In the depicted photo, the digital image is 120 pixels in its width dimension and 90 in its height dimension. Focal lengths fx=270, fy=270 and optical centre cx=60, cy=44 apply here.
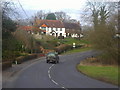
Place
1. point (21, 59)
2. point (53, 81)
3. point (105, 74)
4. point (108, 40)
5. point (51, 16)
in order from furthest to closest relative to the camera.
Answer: point (51, 16), point (21, 59), point (108, 40), point (105, 74), point (53, 81)

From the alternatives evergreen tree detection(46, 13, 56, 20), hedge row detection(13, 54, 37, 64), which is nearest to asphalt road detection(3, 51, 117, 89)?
hedge row detection(13, 54, 37, 64)

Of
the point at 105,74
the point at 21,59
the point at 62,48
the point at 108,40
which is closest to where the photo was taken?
the point at 105,74

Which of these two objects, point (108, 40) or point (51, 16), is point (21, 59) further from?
point (51, 16)

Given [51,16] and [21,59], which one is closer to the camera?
[21,59]

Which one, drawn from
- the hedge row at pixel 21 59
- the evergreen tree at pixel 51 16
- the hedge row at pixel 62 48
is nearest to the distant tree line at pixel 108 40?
the hedge row at pixel 21 59

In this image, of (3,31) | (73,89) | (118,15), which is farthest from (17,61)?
(73,89)

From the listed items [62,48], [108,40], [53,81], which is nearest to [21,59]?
[108,40]

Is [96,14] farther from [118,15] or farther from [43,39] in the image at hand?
[118,15]

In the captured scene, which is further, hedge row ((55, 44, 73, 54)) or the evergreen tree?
the evergreen tree

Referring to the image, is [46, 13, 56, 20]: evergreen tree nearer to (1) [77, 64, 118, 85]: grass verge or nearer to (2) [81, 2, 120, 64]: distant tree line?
(2) [81, 2, 120, 64]: distant tree line

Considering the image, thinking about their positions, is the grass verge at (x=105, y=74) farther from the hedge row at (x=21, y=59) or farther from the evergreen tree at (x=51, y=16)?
the evergreen tree at (x=51, y=16)

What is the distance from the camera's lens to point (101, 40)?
116 feet

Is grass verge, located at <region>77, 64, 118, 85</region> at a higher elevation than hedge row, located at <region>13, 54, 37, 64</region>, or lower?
higher

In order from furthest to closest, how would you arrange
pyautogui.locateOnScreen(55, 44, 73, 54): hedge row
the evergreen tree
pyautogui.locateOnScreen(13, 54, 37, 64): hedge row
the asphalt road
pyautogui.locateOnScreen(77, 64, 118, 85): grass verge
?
the evergreen tree, pyautogui.locateOnScreen(55, 44, 73, 54): hedge row, pyautogui.locateOnScreen(13, 54, 37, 64): hedge row, pyautogui.locateOnScreen(77, 64, 118, 85): grass verge, the asphalt road
